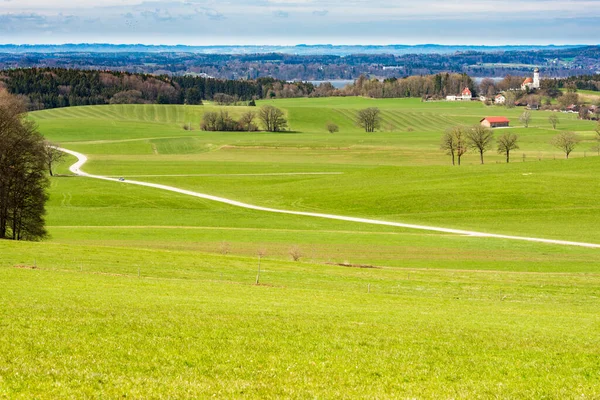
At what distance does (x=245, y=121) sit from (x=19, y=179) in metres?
129

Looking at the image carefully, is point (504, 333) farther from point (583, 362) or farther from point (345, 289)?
point (345, 289)

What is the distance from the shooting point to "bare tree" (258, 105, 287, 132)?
181375mm

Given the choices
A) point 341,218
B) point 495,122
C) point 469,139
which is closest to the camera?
point 341,218

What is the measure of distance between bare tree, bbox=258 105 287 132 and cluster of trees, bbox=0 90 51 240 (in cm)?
12893

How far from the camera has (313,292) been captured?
31.3 meters

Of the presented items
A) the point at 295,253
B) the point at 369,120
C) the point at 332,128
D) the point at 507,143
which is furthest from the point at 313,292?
the point at 369,120

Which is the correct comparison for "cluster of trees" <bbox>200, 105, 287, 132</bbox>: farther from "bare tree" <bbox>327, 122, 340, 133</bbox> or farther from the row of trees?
the row of trees

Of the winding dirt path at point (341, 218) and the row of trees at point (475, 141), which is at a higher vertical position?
the row of trees at point (475, 141)

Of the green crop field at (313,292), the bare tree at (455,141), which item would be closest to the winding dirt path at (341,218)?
the green crop field at (313,292)

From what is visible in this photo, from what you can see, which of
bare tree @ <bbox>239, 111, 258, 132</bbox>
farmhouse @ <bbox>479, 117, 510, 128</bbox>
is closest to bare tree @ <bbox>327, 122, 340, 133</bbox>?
bare tree @ <bbox>239, 111, 258, 132</bbox>

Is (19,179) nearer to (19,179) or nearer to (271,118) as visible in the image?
(19,179)

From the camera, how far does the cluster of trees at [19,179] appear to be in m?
51.2

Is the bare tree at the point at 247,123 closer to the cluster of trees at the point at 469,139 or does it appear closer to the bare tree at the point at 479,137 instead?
the cluster of trees at the point at 469,139

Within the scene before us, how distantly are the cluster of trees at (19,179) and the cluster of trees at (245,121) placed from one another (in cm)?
12671
